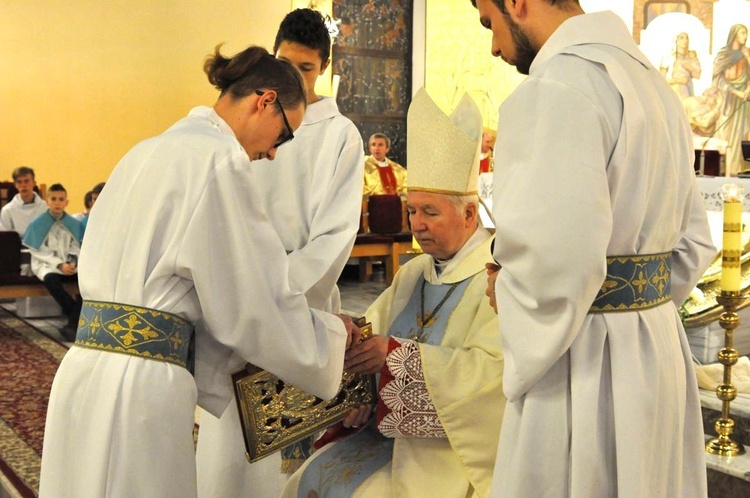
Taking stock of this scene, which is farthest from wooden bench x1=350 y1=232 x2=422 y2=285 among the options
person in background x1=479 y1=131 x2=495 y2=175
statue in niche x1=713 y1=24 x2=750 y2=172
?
statue in niche x1=713 y1=24 x2=750 y2=172

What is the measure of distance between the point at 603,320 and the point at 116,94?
1206 centimetres

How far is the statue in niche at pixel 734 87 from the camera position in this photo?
Answer: 11.9 metres

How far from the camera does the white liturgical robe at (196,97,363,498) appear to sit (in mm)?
2824

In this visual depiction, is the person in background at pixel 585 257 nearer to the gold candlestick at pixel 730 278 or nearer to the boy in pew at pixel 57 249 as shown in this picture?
the gold candlestick at pixel 730 278

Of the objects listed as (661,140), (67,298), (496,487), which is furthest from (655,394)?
(67,298)

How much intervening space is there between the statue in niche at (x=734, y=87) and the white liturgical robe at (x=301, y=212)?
1006 centimetres

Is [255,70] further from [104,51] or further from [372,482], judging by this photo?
[104,51]

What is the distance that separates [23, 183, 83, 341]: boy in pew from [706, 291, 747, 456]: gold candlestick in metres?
5.82

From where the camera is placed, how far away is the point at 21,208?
9.63m

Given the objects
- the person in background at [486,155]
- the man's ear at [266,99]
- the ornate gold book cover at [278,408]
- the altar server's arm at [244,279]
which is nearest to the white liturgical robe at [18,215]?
the person in background at [486,155]

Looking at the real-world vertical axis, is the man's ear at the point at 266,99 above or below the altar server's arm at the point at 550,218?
above

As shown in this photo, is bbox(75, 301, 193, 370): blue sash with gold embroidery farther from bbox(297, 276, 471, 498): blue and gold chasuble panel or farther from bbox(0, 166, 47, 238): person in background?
bbox(0, 166, 47, 238): person in background

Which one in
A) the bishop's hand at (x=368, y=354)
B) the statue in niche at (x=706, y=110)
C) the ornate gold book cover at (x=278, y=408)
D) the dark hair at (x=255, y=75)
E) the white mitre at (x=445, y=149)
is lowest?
the ornate gold book cover at (x=278, y=408)

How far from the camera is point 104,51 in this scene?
41.5 ft
